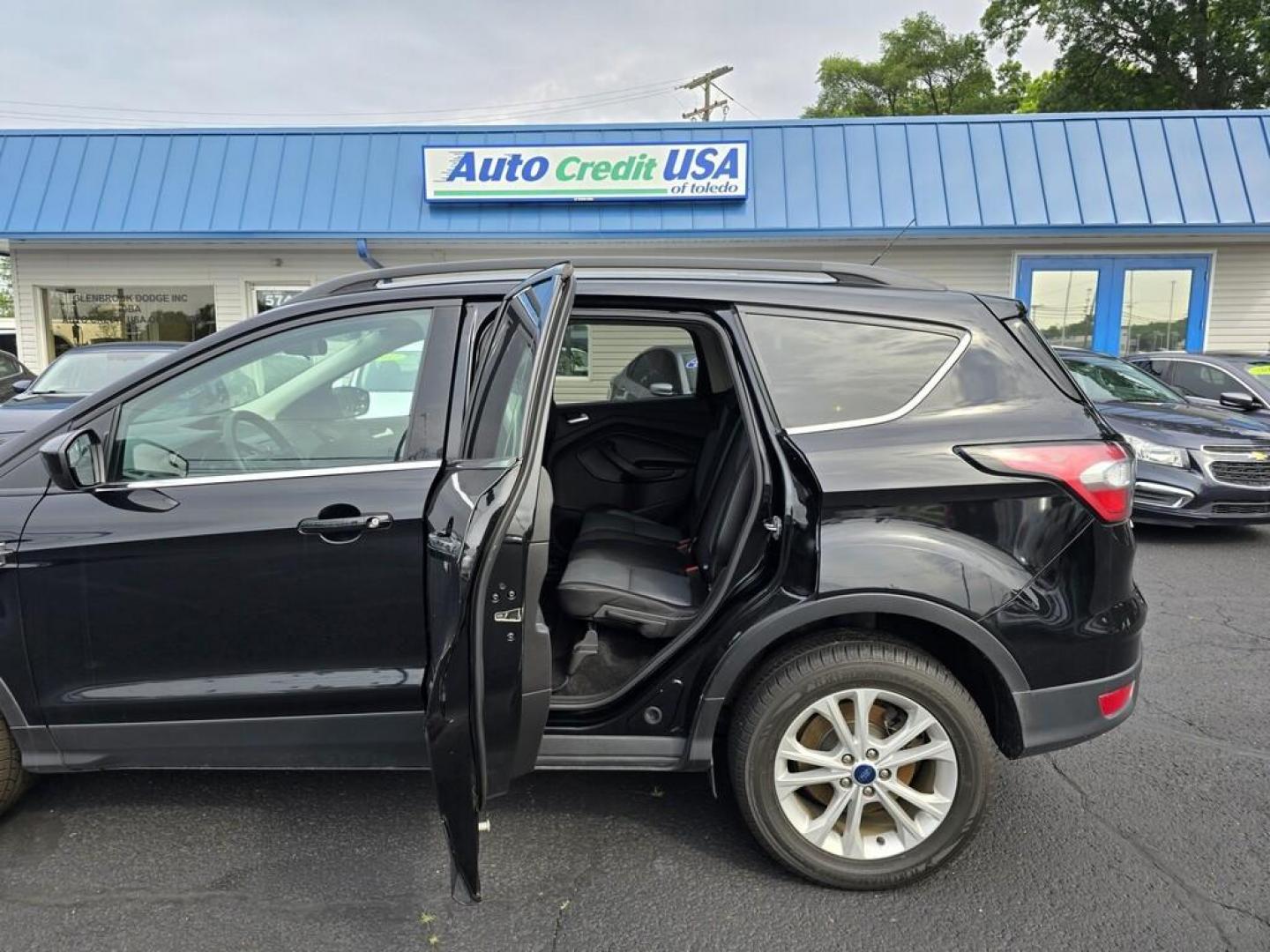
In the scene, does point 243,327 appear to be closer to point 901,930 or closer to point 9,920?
point 9,920

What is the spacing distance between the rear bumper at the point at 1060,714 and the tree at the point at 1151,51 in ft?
81.9

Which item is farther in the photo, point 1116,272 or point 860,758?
point 1116,272

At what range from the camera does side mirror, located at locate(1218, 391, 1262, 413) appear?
7.29m

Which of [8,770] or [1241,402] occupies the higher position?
[1241,402]

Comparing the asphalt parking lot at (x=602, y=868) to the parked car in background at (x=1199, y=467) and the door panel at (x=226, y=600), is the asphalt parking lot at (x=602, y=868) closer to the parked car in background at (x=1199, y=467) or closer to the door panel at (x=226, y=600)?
the door panel at (x=226, y=600)

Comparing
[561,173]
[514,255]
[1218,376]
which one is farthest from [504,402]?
[514,255]

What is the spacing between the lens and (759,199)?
11516mm

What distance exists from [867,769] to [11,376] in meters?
11.2

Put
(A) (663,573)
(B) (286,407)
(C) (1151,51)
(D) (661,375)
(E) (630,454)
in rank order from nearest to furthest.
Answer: (B) (286,407) → (A) (663,573) → (E) (630,454) → (D) (661,375) → (C) (1151,51)

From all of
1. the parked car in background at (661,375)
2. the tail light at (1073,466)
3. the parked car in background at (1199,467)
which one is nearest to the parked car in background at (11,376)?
the parked car in background at (661,375)

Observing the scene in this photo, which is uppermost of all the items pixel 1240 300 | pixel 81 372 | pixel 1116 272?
pixel 1116 272

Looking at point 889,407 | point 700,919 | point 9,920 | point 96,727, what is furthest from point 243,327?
point 700,919

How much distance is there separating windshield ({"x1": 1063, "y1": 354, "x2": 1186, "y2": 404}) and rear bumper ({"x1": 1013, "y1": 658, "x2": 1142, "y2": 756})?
5524 mm

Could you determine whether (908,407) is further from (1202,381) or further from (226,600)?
(1202,381)
